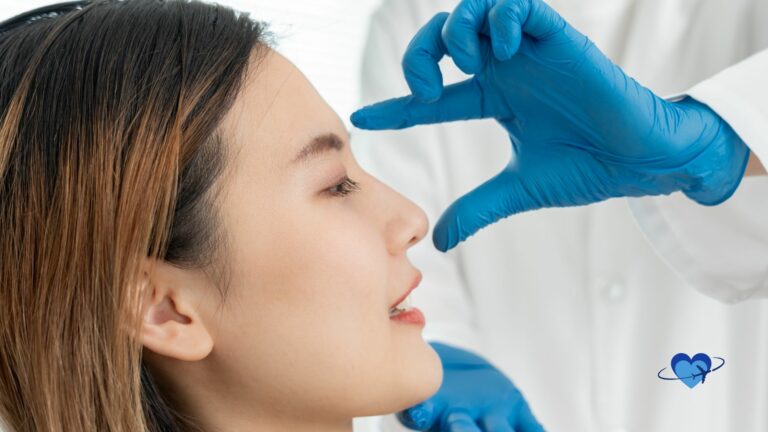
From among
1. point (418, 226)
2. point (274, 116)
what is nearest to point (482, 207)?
point (418, 226)

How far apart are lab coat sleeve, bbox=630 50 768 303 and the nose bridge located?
446 millimetres

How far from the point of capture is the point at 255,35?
41.1 inches

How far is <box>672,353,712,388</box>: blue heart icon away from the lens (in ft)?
4.07

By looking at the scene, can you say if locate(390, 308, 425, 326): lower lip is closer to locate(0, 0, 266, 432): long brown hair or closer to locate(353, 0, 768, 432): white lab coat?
locate(0, 0, 266, 432): long brown hair

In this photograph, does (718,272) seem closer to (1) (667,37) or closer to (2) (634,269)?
(2) (634,269)

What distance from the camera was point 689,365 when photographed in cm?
127

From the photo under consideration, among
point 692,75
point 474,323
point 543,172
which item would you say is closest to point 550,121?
point 543,172

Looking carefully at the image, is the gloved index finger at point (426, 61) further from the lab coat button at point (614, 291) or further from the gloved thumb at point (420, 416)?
the lab coat button at point (614, 291)

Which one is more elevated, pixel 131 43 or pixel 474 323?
pixel 131 43

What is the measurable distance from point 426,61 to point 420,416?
1.82 ft

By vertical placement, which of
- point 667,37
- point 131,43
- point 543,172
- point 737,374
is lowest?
point 737,374

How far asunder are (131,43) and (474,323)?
971 millimetres

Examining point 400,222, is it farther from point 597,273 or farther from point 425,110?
point 597,273

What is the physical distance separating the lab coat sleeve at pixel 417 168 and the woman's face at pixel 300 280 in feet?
1.87
